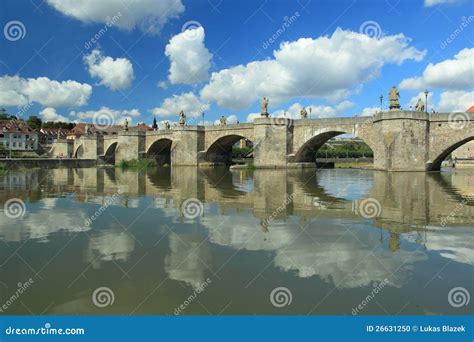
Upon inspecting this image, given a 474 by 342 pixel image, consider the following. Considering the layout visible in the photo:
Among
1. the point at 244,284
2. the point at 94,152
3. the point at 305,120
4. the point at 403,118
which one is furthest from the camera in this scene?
the point at 94,152

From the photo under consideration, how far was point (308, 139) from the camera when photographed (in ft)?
125

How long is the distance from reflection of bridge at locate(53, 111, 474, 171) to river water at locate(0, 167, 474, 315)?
767 inches

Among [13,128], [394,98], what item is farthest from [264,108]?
[13,128]

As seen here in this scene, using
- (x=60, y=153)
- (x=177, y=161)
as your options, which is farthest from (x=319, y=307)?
(x=60, y=153)

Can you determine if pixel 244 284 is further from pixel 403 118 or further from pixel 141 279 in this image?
pixel 403 118

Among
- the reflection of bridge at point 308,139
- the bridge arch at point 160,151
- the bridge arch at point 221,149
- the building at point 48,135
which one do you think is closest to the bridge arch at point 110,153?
the bridge arch at point 160,151

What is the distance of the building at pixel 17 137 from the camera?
274 feet

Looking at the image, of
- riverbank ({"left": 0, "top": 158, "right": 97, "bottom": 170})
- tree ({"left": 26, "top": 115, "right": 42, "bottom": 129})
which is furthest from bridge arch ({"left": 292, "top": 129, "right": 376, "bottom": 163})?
tree ({"left": 26, "top": 115, "right": 42, "bottom": 129})

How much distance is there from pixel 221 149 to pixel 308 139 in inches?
673

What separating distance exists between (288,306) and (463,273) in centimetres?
297

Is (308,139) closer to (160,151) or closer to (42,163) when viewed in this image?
(160,151)

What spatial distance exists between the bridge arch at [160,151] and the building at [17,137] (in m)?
38.4

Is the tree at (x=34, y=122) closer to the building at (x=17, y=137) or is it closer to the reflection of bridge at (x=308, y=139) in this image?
the building at (x=17, y=137)

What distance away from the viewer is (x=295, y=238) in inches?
312
